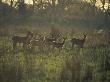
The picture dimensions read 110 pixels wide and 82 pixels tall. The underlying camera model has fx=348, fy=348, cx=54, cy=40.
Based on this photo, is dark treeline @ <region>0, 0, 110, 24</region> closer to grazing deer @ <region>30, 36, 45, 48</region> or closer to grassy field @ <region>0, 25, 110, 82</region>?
grazing deer @ <region>30, 36, 45, 48</region>

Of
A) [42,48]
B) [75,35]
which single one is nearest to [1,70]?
[42,48]

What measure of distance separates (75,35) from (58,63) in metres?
17.4

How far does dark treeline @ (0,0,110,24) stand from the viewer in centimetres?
5468

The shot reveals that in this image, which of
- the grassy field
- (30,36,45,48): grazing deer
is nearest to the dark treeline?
(30,36,45,48): grazing deer

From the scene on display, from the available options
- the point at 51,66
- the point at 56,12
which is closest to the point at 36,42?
the point at 51,66

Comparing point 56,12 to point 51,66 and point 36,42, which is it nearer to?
point 36,42

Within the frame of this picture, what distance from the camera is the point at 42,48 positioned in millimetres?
25828

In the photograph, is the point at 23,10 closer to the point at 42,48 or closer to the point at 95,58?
the point at 42,48

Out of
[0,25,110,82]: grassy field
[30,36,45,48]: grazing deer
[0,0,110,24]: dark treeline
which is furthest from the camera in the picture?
[0,0,110,24]: dark treeline

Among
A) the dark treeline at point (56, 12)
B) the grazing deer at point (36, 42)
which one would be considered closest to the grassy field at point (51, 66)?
the grazing deer at point (36, 42)

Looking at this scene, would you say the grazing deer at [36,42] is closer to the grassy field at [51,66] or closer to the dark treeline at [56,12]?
the grassy field at [51,66]

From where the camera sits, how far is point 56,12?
205 feet

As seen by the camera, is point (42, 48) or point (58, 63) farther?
point (42, 48)

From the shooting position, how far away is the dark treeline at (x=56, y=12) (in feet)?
179
